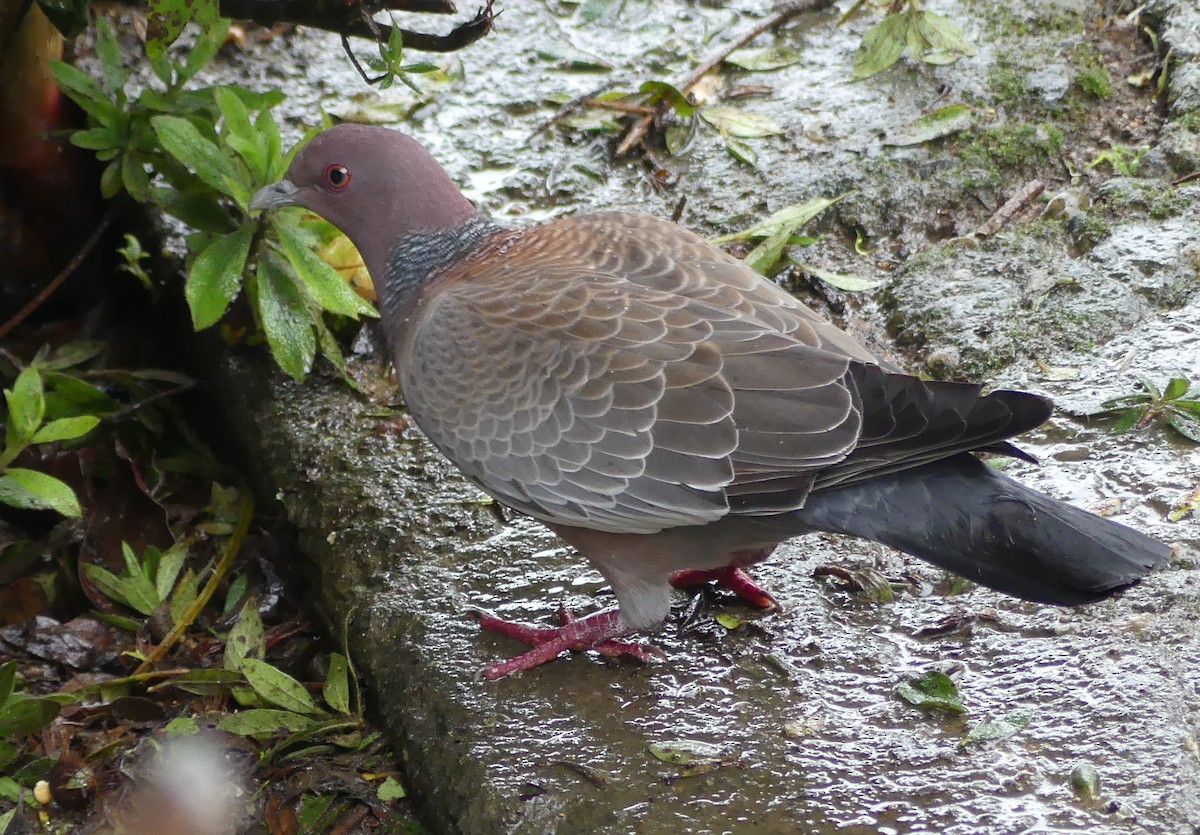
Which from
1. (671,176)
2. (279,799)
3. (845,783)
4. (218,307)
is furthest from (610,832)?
(671,176)

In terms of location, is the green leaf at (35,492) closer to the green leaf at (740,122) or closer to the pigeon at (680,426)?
the pigeon at (680,426)

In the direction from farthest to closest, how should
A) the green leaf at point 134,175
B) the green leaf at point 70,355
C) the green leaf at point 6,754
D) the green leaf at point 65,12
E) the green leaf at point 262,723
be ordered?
the green leaf at point 70,355, the green leaf at point 134,175, the green leaf at point 65,12, the green leaf at point 262,723, the green leaf at point 6,754

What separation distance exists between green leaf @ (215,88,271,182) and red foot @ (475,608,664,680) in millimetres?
1676

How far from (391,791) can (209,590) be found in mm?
1178

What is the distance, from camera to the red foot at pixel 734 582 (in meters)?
3.50

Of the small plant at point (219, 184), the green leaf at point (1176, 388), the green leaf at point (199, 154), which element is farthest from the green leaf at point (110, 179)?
the green leaf at point (1176, 388)

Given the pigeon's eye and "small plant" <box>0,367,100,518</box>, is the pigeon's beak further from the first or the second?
"small plant" <box>0,367,100,518</box>

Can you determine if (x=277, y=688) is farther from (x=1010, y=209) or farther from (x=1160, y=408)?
(x=1010, y=209)

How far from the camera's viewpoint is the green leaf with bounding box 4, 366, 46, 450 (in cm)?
359

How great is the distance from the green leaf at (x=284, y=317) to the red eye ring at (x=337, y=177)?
1.33 ft

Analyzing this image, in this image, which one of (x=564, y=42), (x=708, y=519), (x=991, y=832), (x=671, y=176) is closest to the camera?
(x=991, y=832)

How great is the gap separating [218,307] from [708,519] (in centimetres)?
179

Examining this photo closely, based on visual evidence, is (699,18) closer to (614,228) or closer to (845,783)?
(614,228)

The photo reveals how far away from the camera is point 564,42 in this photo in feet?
19.9
